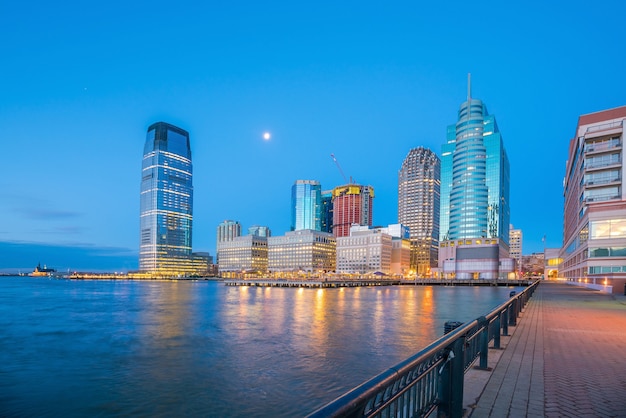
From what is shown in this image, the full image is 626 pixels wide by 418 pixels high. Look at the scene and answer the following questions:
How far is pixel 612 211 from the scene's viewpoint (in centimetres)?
5312

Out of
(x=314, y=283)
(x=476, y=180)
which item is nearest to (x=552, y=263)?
(x=476, y=180)

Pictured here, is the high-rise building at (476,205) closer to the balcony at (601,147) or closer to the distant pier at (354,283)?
the distant pier at (354,283)

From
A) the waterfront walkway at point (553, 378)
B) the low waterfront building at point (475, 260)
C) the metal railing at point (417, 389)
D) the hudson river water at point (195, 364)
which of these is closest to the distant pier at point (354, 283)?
the low waterfront building at point (475, 260)

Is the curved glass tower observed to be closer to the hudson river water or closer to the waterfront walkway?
the hudson river water

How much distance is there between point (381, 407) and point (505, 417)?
12.6 ft

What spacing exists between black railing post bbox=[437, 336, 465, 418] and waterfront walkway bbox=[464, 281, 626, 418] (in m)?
0.80

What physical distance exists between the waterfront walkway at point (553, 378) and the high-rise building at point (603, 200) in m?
47.9

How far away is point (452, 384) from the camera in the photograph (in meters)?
5.63

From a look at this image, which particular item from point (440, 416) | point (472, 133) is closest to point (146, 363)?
point (440, 416)

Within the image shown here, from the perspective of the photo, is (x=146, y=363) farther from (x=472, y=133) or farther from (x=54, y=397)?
(x=472, y=133)

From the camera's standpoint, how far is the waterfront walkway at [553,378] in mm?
6719

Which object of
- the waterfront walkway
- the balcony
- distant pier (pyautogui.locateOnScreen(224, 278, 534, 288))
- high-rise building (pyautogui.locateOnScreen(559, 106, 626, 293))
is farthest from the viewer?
distant pier (pyautogui.locateOnScreen(224, 278, 534, 288))

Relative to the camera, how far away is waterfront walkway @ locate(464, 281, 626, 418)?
672 cm

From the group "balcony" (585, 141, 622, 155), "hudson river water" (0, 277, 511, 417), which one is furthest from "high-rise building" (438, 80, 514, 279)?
"hudson river water" (0, 277, 511, 417)
